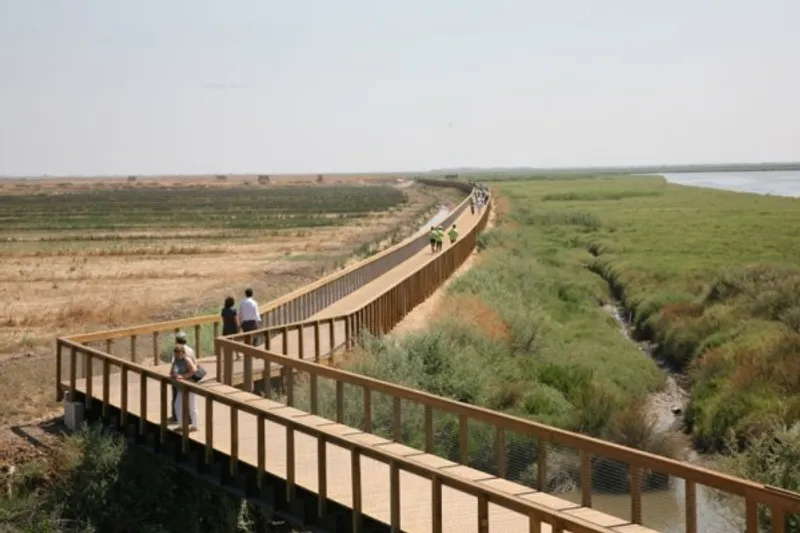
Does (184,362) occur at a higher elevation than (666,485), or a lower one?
higher

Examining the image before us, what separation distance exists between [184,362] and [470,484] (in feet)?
22.7

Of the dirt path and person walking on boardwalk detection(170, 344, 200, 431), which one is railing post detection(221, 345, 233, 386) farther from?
the dirt path

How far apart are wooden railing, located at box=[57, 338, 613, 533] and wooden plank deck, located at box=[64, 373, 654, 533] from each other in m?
0.10

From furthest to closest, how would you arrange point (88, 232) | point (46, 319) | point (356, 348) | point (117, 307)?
1. point (88, 232)
2. point (117, 307)
3. point (46, 319)
4. point (356, 348)

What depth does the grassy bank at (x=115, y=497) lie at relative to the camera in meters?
14.6

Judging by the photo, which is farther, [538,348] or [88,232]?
[88,232]

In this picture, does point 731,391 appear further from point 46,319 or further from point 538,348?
point 46,319

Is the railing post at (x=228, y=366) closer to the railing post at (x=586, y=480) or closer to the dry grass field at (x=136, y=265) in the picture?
the dry grass field at (x=136, y=265)

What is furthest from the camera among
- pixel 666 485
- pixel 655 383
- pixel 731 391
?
pixel 655 383

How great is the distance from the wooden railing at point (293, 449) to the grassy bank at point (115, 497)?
595mm

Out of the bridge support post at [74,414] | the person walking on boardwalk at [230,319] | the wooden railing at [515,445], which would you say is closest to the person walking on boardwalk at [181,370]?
the wooden railing at [515,445]

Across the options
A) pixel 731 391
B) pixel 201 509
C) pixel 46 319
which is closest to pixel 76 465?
Result: pixel 201 509

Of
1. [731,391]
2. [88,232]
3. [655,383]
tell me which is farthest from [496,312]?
[88,232]

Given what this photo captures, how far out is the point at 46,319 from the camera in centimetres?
3325
